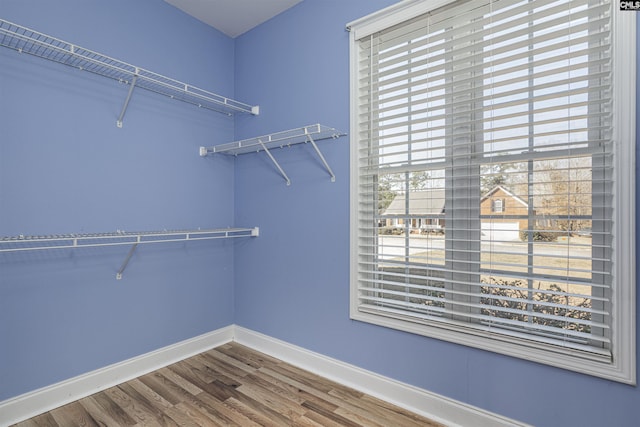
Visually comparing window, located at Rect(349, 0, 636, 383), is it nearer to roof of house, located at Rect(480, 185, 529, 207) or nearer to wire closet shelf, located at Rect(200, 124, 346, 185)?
roof of house, located at Rect(480, 185, 529, 207)

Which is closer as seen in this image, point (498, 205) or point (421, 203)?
point (498, 205)

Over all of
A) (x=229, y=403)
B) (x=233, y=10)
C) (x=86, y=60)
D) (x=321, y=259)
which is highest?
(x=233, y=10)

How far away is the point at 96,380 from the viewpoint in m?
1.86

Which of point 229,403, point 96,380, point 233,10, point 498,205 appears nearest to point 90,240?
point 96,380

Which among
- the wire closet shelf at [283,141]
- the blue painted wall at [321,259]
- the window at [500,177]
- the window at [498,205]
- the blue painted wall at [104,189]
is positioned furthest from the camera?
the wire closet shelf at [283,141]

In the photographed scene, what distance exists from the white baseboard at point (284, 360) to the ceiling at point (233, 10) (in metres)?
2.38

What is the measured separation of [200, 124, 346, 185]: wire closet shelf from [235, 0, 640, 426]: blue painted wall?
5 cm

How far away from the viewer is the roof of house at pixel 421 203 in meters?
1.70

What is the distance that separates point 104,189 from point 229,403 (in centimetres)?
143

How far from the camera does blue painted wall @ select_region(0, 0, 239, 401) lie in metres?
1.62

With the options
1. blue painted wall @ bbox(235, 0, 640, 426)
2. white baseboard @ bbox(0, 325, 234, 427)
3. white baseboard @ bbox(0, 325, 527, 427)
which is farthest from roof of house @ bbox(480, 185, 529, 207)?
white baseboard @ bbox(0, 325, 234, 427)

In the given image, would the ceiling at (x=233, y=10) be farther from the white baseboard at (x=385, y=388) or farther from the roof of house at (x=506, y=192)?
the white baseboard at (x=385, y=388)

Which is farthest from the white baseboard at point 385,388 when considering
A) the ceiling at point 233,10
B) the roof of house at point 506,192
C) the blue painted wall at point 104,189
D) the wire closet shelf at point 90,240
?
the ceiling at point 233,10

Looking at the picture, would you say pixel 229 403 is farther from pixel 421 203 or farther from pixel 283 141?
pixel 283 141
